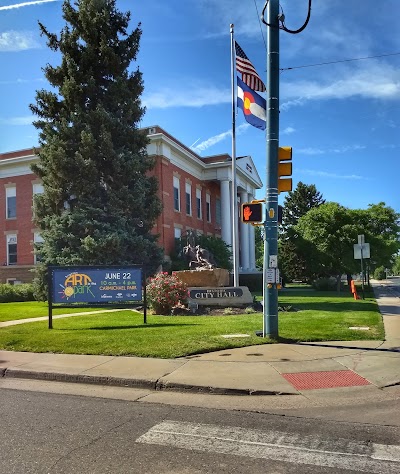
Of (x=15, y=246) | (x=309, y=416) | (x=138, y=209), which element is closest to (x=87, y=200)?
(x=138, y=209)

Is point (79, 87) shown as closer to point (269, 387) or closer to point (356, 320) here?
point (356, 320)

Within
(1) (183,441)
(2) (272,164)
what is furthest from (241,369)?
(2) (272,164)

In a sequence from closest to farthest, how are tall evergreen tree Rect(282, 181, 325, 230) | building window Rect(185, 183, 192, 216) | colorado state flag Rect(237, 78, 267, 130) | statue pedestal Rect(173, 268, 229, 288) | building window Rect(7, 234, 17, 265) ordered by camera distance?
1. colorado state flag Rect(237, 78, 267, 130)
2. statue pedestal Rect(173, 268, 229, 288)
3. building window Rect(7, 234, 17, 265)
4. building window Rect(185, 183, 192, 216)
5. tall evergreen tree Rect(282, 181, 325, 230)

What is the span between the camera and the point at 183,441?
4727 mm

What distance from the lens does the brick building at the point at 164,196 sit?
35188 millimetres

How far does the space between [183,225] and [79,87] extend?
643 inches

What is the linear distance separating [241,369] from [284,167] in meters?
4.62

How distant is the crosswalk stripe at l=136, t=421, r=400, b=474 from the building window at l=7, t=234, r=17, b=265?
122ft

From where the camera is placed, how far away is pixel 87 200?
24.6 metres

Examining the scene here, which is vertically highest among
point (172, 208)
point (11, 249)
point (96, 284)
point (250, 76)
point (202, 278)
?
point (250, 76)

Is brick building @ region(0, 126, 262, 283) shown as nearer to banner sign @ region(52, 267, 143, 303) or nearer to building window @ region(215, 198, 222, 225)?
building window @ region(215, 198, 222, 225)

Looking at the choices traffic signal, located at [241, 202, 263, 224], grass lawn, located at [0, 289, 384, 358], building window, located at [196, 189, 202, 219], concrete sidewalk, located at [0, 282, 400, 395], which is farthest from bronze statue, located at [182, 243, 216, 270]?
concrete sidewalk, located at [0, 282, 400, 395]

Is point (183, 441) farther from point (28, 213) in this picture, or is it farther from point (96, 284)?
point (28, 213)

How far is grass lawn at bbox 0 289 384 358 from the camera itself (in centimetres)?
972
